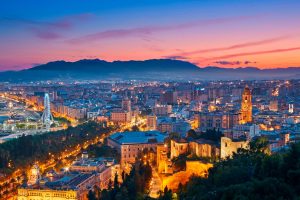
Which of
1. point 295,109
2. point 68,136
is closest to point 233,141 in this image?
point 68,136

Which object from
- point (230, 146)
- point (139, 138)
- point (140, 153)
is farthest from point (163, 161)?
point (139, 138)

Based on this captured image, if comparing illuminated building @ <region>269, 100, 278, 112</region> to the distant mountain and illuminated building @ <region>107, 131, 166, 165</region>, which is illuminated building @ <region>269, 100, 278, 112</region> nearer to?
illuminated building @ <region>107, 131, 166, 165</region>

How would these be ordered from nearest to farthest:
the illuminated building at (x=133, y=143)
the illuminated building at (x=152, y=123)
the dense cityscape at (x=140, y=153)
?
the dense cityscape at (x=140, y=153), the illuminated building at (x=133, y=143), the illuminated building at (x=152, y=123)

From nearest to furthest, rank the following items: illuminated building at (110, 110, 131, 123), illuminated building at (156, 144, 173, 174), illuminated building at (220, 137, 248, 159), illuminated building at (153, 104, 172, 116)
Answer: illuminated building at (220, 137, 248, 159) < illuminated building at (156, 144, 173, 174) < illuminated building at (110, 110, 131, 123) < illuminated building at (153, 104, 172, 116)

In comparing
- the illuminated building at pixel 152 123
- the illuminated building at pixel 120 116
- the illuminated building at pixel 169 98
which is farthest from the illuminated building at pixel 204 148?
the illuminated building at pixel 169 98

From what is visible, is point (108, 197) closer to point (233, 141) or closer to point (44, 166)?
point (233, 141)

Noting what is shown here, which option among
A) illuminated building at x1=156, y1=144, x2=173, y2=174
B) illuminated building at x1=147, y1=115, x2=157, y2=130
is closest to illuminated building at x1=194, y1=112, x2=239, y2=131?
illuminated building at x1=147, y1=115, x2=157, y2=130

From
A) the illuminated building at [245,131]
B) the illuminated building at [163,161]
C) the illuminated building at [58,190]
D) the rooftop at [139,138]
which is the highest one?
the illuminated building at [245,131]

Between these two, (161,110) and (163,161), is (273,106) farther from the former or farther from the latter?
(163,161)

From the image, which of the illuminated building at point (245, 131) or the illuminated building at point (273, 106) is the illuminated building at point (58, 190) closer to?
the illuminated building at point (245, 131)

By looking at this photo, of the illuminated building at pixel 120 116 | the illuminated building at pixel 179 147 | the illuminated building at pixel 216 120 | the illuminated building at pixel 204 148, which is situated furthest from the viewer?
the illuminated building at pixel 120 116

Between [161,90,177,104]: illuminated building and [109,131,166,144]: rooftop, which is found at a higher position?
[161,90,177,104]: illuminated building

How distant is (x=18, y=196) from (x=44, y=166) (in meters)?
3.63

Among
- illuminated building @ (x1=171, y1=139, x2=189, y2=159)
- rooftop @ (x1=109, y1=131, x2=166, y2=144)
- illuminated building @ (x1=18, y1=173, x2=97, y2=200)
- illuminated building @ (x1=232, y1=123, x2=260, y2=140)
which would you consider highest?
illuminated building @ (x1=232, y1=123, x2=260, y2=140)
